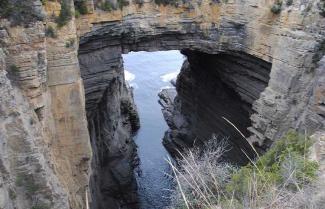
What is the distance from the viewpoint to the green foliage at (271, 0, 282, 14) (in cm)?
1235

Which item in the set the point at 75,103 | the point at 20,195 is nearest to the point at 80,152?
the point at 75,103

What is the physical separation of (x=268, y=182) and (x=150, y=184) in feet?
44.6

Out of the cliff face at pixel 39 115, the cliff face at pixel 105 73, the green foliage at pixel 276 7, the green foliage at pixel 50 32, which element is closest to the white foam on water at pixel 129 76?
the cliff face at pixel 105 73

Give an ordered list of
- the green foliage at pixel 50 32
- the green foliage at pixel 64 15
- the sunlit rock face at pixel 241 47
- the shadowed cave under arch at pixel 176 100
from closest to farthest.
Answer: the green foliage at pixel 50 32 < the green foliage at pixel 64 15 < the sunlit rock face at pixel 241 47 < the shadowed cave under arch at pixel 176 100

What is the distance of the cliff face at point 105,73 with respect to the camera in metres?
9.32

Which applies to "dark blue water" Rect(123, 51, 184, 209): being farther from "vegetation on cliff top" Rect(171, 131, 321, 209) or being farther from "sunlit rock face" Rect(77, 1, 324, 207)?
"vegetation on cliff top" Rect(171, 131, 321, 209)

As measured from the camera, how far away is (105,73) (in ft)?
45.0

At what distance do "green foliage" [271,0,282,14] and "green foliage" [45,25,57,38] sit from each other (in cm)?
657

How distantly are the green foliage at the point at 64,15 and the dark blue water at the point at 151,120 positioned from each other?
5.54 m

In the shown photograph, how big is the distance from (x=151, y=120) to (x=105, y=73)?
42.1 ft

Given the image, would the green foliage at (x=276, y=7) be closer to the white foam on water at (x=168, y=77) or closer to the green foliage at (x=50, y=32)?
the green foliage at (x=50, y=32)

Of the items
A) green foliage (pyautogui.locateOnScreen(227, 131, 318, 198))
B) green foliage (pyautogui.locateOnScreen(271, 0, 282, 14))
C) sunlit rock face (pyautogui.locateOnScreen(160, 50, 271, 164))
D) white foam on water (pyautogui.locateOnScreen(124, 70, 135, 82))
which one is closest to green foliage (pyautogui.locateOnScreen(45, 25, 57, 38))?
sunlit rock face (pyautogui.locateOnScreen(160, 50, 271, 164))

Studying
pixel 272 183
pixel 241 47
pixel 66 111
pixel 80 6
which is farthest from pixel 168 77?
pixel 272 183

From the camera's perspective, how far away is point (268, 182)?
281 inches
